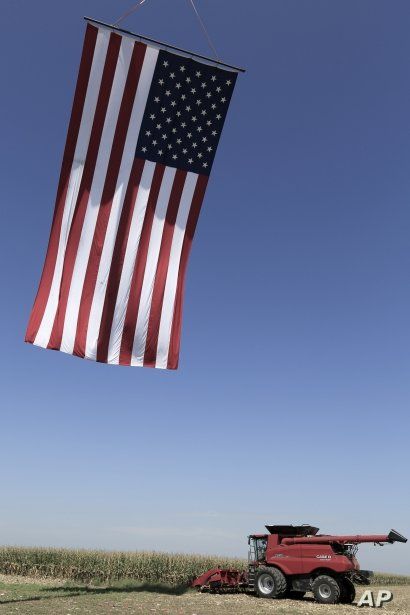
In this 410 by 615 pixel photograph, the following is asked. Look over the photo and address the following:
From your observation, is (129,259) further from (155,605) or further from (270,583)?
(270,583)

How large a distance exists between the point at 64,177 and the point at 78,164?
1.61 feet

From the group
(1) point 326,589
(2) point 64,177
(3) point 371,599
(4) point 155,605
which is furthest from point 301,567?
(2) point 64,177

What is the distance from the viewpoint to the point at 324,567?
21109 mm

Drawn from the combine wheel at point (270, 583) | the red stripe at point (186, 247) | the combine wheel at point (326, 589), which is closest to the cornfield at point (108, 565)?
the combine wheel at point (270, 583)

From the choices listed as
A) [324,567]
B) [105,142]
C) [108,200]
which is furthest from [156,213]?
[324,567]

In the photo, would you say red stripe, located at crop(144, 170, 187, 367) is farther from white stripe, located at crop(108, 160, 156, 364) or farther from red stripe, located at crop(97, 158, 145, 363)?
red stripe, located at crop(97, 158, 145, 363)

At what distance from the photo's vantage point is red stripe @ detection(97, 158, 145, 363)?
45.8ft

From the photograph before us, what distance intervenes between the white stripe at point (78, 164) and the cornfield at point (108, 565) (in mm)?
23881

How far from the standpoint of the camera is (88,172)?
14.0 m

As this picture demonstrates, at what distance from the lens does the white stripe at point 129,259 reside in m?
14.0

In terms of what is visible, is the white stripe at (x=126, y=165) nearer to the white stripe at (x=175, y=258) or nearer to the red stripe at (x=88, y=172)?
the red stripe at (x=88, y=172)

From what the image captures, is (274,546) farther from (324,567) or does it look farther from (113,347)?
(113,347)

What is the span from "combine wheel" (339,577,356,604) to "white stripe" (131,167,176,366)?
1345cm

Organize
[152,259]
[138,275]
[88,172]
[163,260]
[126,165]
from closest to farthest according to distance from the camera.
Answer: [88,172], [126,165], [138,275], [152,259], [163,260]
